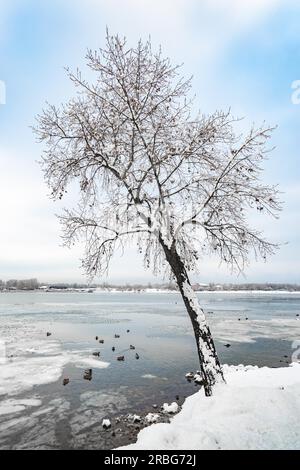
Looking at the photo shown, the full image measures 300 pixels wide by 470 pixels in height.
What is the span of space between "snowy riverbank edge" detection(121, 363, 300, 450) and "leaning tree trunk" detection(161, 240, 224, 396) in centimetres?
35

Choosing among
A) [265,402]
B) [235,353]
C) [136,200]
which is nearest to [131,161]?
[136,200]

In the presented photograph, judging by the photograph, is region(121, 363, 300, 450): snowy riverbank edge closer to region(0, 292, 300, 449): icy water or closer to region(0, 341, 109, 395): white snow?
region(0, 292, 300, 449): icy water

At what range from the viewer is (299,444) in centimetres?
717

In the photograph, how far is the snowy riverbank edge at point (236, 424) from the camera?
7340 mm

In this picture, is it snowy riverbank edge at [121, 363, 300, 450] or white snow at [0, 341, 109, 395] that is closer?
snowy riverbank edge at [121, 363, 300, 450]

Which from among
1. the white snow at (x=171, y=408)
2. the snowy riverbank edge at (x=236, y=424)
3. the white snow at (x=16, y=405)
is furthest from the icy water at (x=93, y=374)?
the snowy riverbank edge at (x=236, y=424)

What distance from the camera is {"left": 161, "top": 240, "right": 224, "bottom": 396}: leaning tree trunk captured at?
10.5m

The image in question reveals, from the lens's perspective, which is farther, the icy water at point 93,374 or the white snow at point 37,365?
the white snow at point 37,365

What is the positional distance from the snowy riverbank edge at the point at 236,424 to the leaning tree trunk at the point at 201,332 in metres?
0.35

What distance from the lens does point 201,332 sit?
10.7 meters

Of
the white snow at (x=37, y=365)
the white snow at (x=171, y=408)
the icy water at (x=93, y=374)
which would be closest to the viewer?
the icy water at (x=93, y=374)

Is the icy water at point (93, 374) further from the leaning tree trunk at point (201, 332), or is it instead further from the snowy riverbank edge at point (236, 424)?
the leaning tree trunk at point (201, 332)

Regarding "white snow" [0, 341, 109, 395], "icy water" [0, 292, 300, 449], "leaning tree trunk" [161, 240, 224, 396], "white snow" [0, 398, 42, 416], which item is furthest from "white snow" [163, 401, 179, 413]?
"white snow" [0, 341, 109, 395]

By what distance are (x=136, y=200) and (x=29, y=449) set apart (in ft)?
24.7
